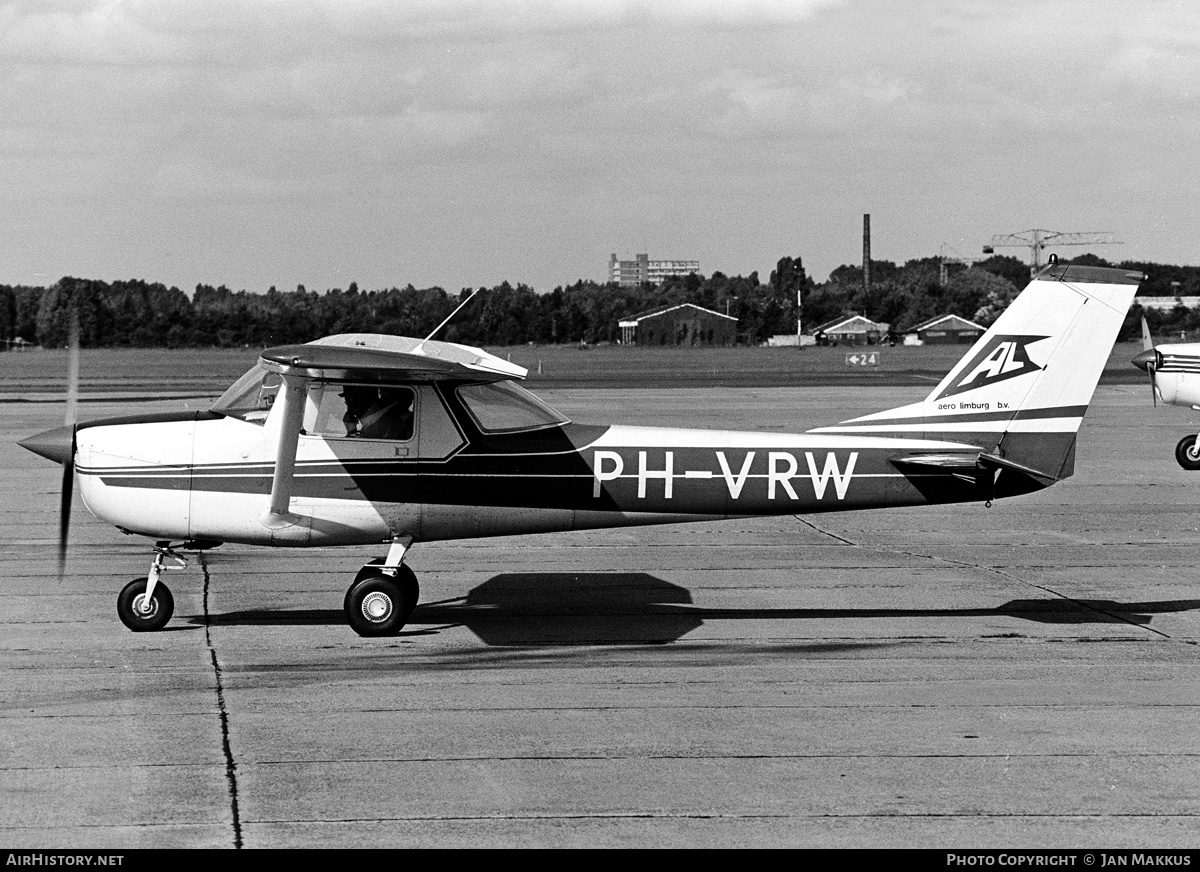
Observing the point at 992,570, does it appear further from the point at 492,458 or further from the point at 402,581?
the point at 402,581

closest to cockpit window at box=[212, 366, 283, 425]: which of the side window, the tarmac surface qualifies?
the side window

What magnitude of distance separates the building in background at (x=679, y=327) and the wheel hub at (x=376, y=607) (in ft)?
412

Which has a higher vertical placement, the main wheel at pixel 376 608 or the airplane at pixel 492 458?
the airplane at pixel 492 458

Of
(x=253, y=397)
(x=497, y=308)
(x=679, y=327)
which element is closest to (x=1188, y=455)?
(x=253, y=397)

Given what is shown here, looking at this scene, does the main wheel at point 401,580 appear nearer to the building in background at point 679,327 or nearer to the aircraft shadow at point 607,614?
the aircraft shadow at point 607,614

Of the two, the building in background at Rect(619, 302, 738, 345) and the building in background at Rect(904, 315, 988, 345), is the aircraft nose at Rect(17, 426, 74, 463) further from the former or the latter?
the building in background at Rect(904, 315, 988, 345)

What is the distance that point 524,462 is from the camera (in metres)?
10.9

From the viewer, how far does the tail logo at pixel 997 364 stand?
11180mm

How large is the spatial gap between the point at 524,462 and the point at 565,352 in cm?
9419

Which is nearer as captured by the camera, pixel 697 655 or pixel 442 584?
pixel 697 655

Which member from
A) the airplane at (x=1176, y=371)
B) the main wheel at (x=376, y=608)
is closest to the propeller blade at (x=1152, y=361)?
the airplane at (x=1176, y=371)

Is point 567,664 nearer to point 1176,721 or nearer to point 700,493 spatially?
point 700,493

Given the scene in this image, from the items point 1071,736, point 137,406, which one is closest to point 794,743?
point 1071,736

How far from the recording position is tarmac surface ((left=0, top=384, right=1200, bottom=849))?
6.59m
